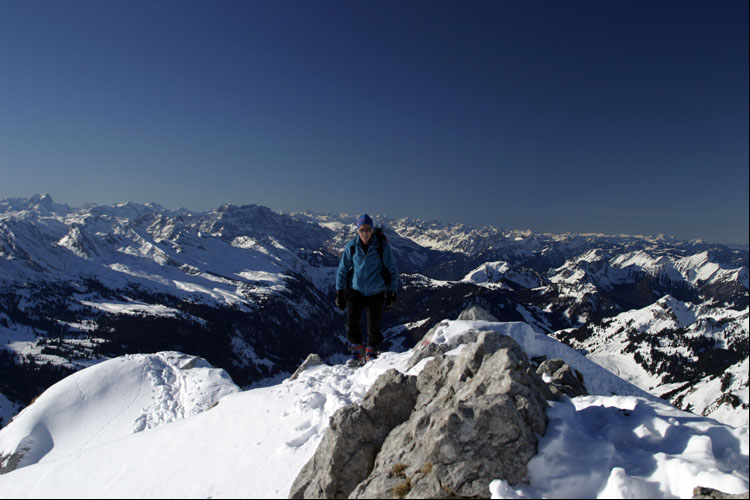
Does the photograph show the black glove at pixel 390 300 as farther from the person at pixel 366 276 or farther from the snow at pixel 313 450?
the snow at pixel 313 450

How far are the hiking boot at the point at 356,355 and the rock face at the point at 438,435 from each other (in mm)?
5718

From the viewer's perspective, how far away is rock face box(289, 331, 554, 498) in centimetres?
730

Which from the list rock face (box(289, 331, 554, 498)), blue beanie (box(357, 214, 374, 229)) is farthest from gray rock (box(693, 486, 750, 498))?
blue beanie (box(357, 214, 374, 229))

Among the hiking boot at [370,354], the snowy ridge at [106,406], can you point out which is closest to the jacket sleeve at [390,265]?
the hiking boot at [370,354]

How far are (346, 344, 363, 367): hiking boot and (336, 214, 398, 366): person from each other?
164 centimetres

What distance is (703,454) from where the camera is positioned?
6887 mm

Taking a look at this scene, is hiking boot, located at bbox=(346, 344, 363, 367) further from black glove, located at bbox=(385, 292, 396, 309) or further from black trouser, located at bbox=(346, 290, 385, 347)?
black glove, located at bbox=(385, 292, 396, 309)

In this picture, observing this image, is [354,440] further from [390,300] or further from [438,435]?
[390,300]

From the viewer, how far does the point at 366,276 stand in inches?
580

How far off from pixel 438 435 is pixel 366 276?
25.3 ft

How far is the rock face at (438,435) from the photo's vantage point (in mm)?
7297

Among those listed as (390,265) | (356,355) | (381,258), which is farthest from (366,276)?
(356,355)

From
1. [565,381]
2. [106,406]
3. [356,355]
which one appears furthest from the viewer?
[106,406]

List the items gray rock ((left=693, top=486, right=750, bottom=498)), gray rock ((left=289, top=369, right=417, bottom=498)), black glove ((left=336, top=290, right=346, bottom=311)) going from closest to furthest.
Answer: gray rock ((left=693, top=486, right=750, bottom=498)), gray rock ((left=289, top=369, right=417, bottom=498)), black glove ((left=336, top=290, right=346, bottom=311))
